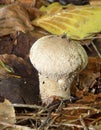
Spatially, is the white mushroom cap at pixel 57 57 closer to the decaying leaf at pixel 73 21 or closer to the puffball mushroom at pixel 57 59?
the puffball mushroom at pixel 57 59

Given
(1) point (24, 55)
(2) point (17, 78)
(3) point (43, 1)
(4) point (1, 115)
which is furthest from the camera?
(3) point (43, 1)

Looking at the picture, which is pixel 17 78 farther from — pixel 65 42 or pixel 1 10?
pixel 1 10

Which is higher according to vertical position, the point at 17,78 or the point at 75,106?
the point at 17,78

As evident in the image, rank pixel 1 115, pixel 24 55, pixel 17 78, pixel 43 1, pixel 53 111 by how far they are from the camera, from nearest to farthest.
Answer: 1. pixel 1 115
2. pixel 53 111
3. pixel 17 78
4. pixel 24 55
5. pixel 43 1

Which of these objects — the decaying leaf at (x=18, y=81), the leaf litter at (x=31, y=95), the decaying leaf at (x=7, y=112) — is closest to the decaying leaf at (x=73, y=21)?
the leaf litter at (x=31, y=95)

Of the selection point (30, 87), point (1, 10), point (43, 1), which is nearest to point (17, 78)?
point (30, 87)

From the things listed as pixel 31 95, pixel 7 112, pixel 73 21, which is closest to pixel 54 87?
pixel 31 95

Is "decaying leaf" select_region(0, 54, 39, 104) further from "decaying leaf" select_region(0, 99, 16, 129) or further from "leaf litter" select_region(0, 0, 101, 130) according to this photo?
"decaying leaf" select_region(0, 99, 16, 129)
